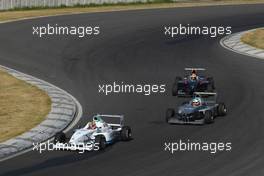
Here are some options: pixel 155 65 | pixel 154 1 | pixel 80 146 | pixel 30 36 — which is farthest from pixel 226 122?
pixel 154 1

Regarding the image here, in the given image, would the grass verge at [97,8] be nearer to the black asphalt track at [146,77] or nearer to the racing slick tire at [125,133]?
the black asphalt track at [146,77]

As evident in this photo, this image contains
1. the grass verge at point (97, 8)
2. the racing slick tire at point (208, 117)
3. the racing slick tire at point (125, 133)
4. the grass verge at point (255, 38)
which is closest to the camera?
the racing slick tire at point (125, 133)

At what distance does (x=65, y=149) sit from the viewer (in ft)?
83.5

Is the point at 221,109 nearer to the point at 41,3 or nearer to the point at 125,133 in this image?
the point at 125,133

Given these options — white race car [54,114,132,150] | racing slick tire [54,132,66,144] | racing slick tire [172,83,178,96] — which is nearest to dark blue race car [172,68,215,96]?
racing slick tire [172,83,178,96]

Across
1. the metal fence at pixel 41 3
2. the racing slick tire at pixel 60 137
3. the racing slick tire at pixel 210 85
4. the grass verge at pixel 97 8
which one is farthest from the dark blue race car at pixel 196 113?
the metal fence at pixel 41 3

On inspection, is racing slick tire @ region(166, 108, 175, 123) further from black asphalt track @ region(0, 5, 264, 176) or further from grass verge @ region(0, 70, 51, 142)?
grass verge @ region(0, 70, 51, 142)

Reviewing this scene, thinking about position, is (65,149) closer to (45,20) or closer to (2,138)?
(2,138)

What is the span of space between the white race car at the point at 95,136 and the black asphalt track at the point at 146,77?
28cm

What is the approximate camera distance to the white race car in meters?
25.3

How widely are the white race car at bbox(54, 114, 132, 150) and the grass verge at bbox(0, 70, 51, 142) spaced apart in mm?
2331

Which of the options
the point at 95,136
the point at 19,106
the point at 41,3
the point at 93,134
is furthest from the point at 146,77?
the point at 41,3

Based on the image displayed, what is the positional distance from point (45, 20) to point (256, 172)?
3240 cm

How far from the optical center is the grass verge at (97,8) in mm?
56156
